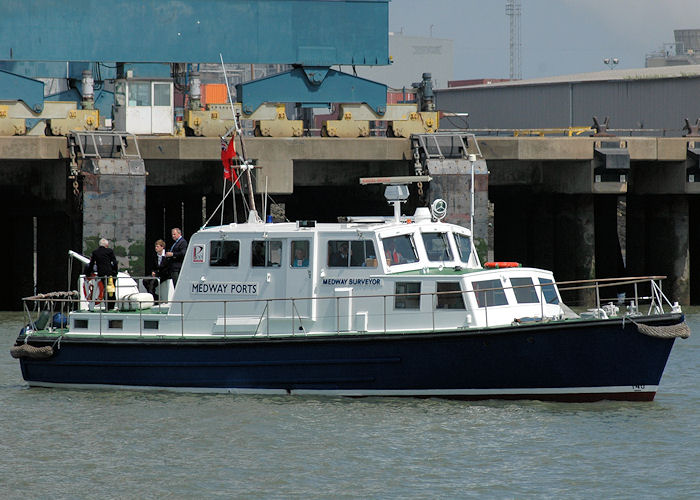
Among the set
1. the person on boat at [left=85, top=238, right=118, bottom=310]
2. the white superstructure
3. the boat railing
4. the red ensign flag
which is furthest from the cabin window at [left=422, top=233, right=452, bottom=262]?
the person on boat at [left=85, top=238, right=118, bottom=310]

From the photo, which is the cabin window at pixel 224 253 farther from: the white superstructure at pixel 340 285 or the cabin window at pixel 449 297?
the cabin window at pixel 449 297

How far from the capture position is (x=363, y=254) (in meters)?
17.9

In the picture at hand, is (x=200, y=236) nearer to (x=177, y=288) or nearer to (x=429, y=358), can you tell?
(x=177, y=288)

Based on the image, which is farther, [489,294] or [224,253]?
[224,253]

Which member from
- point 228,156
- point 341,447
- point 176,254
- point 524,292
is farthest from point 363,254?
point 341,447

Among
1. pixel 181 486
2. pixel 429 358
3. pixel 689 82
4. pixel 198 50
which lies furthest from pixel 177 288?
pixel 689 82

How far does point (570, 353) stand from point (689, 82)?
3518 centimetres

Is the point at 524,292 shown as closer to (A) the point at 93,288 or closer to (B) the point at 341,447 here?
(B) the point at 341,447

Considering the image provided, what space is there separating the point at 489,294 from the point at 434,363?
4.14 ft

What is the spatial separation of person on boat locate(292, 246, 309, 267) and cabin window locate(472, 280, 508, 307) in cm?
254

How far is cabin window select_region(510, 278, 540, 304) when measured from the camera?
17.7 meters

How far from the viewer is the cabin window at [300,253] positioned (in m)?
18.1

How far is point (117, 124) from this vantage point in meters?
37.0

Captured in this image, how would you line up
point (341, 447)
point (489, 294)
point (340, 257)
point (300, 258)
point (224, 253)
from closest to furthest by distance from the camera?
point (341, 447), point (489, 294), point (340, 257), point (300, 258), point (224, 253)
